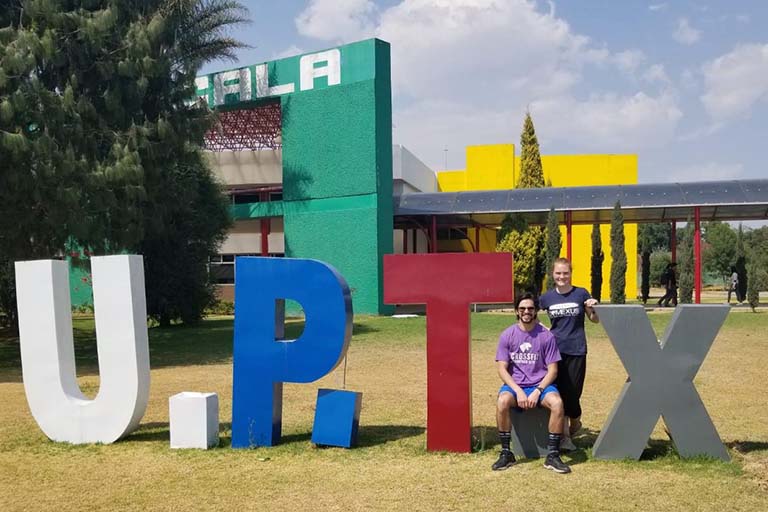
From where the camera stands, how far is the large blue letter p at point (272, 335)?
20.4 ft

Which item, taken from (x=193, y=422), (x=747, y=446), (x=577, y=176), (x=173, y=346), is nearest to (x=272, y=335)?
(x=193, y=422)

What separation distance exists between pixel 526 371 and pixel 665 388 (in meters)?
1.12

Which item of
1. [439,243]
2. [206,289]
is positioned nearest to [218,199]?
[206,289]

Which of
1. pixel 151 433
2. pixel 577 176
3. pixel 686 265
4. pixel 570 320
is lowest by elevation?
pixel 151 433

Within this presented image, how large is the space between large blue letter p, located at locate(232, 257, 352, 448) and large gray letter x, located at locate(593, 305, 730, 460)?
2.34m

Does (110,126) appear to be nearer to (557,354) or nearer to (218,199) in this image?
(218,199)

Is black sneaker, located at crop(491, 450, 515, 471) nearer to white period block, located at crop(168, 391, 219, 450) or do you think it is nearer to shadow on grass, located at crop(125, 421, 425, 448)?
shadow on grass, located at crop(125, 421, 425, 448)

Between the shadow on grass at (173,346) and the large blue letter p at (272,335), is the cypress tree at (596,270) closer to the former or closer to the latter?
the shadow on grass at (173,346)

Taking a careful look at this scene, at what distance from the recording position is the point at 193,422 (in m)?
6.48

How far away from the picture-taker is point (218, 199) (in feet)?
70.4

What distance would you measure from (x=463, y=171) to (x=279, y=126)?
11.6m

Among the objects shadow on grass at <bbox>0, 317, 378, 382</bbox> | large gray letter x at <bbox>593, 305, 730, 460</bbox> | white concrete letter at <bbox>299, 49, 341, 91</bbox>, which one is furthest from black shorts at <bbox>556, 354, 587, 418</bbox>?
white concrete letter at <bbox>299, 49, 341, 91</bbox>

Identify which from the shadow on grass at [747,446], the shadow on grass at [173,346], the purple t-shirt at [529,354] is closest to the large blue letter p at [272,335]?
the purple t-shirt at [529,354]

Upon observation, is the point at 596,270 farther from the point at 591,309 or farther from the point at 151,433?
the point at 151,433
